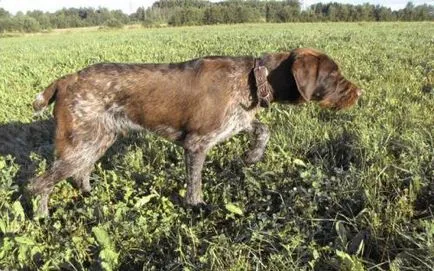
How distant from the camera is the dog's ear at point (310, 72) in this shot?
13.4 ft

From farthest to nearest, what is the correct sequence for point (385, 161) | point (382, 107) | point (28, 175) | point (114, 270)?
point (382, 107) < point (28, 175) < point (385, 161) < point (114, 270)

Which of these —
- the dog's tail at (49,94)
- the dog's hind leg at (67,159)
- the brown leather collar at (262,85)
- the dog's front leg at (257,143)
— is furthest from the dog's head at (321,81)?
the dog's tail at (49,94)

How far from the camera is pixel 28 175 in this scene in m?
5.37

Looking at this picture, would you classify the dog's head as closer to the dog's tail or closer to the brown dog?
the brown dog

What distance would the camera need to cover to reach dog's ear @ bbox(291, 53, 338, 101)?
4.09 metres

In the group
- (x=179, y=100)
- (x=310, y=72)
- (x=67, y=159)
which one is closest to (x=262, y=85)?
(x=310, y=72)

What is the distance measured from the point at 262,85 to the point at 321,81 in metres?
0.56

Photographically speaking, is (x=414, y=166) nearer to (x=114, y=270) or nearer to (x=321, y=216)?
(x=321, y=216)

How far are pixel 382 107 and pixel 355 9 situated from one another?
7214cm

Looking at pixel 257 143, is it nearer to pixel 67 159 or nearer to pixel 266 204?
pixel 266 204

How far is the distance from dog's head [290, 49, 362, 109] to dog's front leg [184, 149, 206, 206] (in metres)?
1.17

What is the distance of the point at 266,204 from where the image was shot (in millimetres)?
3857

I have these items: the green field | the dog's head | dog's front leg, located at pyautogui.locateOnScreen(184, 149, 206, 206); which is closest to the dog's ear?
the dog's head

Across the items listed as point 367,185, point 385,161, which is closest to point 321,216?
point 367,185
